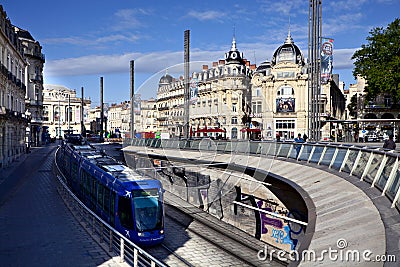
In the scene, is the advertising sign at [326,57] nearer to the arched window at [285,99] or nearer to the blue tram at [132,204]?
the blue tram at [132,204]

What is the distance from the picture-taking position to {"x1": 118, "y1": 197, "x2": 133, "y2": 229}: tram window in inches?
635

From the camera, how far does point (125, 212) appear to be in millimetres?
16266

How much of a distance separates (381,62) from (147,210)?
4417 centimetres

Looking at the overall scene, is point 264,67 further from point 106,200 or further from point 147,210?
point 147,210

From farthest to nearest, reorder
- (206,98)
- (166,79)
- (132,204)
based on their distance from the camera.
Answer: (132,204), (206,98), (166,79)

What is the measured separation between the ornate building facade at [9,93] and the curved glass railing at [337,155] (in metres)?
22.0

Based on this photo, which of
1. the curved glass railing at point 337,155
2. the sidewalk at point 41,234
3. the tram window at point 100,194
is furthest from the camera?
the tram window at point 100,194

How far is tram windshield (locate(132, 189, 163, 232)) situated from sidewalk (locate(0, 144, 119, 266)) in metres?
2.08

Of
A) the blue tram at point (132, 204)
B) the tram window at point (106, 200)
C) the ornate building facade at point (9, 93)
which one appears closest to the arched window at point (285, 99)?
the ornate building facade at point (9, 93)

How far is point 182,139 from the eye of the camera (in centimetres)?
1867

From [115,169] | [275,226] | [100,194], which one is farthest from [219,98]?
[275,226]

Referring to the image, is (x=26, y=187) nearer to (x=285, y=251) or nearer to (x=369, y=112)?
(x=285, y=251)

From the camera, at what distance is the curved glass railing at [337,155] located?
1049cm

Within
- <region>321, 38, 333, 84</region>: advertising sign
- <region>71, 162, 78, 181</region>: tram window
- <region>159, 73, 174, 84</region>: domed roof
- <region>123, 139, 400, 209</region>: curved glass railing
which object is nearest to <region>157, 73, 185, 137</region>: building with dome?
<region>159, 73, 174, 84</region>: domed roof
